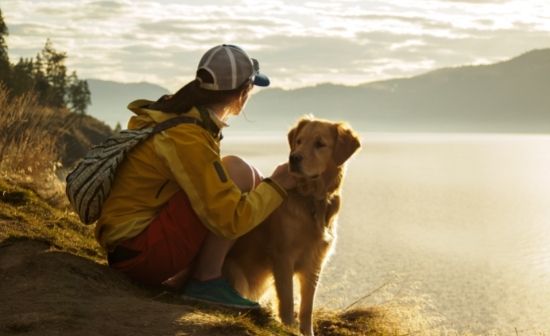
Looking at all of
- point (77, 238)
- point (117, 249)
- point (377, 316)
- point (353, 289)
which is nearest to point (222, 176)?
point (117, 249)

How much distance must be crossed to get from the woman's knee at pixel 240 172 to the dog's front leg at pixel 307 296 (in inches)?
38.8

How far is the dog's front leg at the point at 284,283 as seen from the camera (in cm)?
532

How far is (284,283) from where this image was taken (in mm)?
5348

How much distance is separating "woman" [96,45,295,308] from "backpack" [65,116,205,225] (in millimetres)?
61

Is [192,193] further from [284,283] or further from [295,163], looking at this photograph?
[284,283]

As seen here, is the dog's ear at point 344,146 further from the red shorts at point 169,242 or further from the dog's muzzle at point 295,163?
the red shorts at point 169,242

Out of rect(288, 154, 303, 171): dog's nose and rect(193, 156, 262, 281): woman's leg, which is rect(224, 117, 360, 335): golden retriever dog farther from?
rect(193, 156, 262, 281): woman's leg

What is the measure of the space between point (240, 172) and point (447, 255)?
106ft

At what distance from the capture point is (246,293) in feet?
17.7

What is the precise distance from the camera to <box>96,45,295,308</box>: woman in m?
4.41

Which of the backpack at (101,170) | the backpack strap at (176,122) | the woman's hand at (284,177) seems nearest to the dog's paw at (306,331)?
the woman's hand at (284,177)

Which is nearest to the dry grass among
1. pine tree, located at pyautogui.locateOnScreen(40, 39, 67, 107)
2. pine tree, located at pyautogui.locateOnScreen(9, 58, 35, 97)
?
pine tree, located at pyautogui.locateOnScreen(9, 58, 35, 97)

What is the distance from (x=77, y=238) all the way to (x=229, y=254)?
1.74 metres

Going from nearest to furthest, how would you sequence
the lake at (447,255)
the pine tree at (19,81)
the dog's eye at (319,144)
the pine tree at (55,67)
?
the dog's eye at (319,144), the lake at (447,255), the pine tree at (19,81), the pine tree at (55,67)
